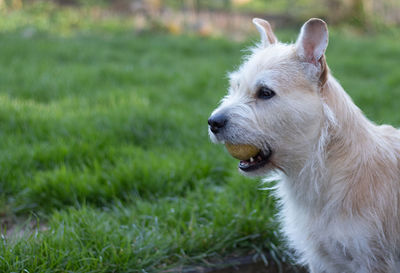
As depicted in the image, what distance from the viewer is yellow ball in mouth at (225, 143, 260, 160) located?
108 inches

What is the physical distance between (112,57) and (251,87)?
681 centimetres

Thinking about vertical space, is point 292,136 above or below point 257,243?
above

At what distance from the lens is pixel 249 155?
2797 mm

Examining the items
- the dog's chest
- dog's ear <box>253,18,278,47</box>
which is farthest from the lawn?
dog's ear <box>253,18,278,47</box>

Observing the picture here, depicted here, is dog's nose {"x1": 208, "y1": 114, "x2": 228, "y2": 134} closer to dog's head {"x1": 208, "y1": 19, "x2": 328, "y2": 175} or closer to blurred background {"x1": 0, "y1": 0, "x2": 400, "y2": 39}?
dog's head {"x1": 208, "y1": 19, "x2": 328, "y2": 175}

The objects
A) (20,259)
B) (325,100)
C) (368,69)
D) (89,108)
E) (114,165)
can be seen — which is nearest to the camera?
(325,100)

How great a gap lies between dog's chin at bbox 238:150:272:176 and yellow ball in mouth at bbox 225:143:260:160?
0.13 ft

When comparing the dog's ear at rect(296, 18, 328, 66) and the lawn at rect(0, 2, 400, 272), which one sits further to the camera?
the lawn at rect(0, 2, 400, 272)

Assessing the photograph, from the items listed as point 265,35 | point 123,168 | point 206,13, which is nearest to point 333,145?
point 265,35

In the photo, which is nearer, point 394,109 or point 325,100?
point 325,100

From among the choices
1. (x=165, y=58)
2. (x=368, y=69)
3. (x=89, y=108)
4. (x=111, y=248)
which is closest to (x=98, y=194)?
(x=111, y=248)

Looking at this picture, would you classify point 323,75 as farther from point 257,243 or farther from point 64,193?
point 64,193

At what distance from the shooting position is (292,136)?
266 centimetres

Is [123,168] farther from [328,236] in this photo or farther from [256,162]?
[328,236]
